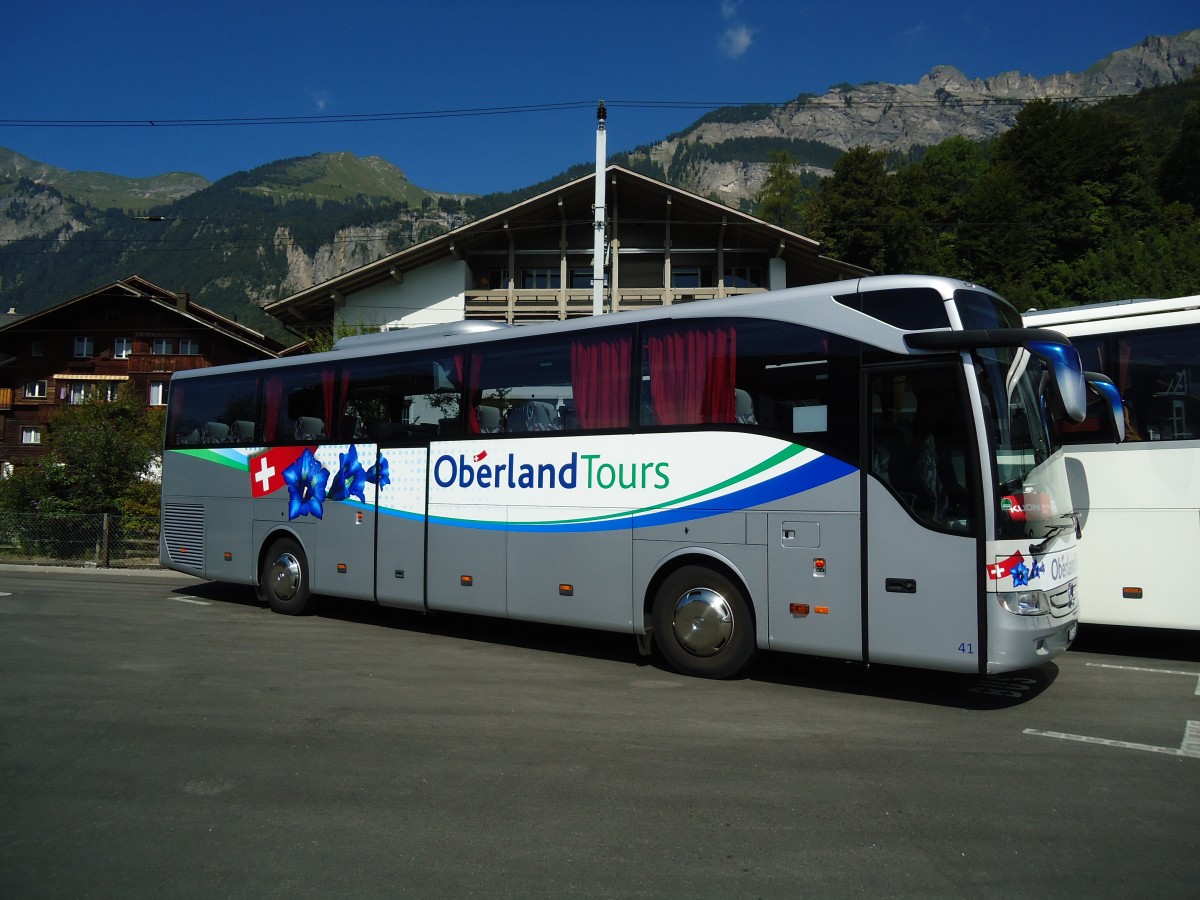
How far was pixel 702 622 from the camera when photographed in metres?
8.44

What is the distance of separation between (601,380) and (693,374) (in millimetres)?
1090

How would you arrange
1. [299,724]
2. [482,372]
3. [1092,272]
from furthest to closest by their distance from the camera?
[1092,272]
[482,372]
[299,724]

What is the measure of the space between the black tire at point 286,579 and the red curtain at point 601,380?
5.26 metres

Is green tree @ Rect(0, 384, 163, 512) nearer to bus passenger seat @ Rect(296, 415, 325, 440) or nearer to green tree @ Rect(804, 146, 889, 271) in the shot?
bus passenger seat @ Rect(296, 415, 325, 440)

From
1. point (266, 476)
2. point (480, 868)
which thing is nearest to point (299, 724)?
point (480, 868)

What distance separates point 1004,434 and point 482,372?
5581 millimetres

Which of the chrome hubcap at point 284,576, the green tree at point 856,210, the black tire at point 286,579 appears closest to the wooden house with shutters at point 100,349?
the green tree at point 856,210

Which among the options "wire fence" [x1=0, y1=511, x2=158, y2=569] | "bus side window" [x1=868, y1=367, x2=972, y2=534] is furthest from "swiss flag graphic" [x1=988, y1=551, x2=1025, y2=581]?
"wire fence" [x1=0, y1=511, x2=158, y2=569]

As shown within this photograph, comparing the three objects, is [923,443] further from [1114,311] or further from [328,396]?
[328,396]

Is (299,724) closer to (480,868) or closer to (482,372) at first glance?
(480,868)

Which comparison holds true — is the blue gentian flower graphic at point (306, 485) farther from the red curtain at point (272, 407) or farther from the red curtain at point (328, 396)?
the red curtain at point (272, 407)

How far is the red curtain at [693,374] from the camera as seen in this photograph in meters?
8.42

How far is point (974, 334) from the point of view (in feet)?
23.0

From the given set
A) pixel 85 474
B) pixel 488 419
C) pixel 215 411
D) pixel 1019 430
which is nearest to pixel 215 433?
pixel 215 411
